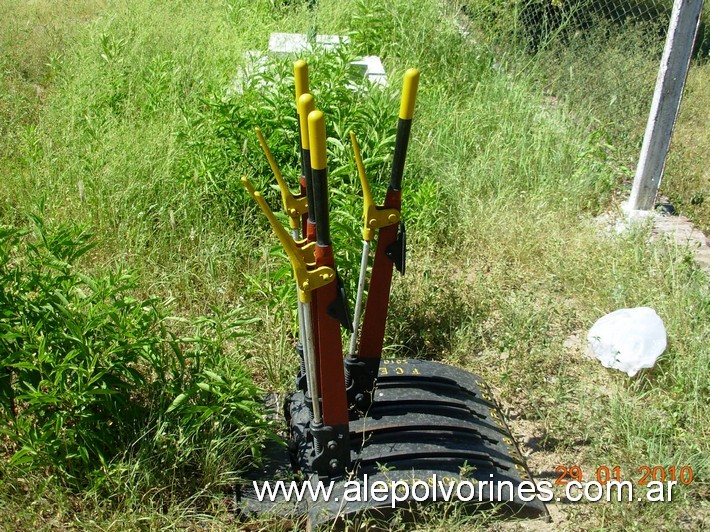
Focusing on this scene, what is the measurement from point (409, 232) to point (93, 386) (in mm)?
2136

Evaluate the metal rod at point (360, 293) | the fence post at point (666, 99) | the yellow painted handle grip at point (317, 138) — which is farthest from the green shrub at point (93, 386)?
the fence post at point (666, 99)

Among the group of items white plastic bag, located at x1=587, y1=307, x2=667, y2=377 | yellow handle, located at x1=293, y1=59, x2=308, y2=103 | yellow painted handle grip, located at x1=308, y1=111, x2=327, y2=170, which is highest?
yellow handle, located at x1=293, y1=59, x2=308, y2=103

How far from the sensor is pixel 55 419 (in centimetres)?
218

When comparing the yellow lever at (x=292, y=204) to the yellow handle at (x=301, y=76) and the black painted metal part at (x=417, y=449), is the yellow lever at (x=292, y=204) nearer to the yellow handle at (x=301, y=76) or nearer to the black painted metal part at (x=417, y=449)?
the yellow handle at (x=301, y=76)

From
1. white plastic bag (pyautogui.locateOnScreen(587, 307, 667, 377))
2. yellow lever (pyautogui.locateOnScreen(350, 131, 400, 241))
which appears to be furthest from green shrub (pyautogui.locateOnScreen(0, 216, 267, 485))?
white plastic bag (pyautogui.locateOnScreen(587, 307, 667, 377))

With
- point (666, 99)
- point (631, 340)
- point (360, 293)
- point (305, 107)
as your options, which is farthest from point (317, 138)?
point (666, 99)

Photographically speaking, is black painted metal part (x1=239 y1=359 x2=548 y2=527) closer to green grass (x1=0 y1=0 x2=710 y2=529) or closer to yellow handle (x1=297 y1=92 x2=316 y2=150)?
green grass (x1=0 y1=0 x2=710 y2=529)

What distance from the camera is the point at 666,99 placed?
4.22 meters

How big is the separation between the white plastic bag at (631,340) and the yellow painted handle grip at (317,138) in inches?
74.8

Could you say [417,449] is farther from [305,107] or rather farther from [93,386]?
[305,107]

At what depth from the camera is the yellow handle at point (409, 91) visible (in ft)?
6.87

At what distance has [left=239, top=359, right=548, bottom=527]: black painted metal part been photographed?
2297mm

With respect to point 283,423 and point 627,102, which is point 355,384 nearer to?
point 283,423

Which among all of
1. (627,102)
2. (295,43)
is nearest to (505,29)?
(627,102)
